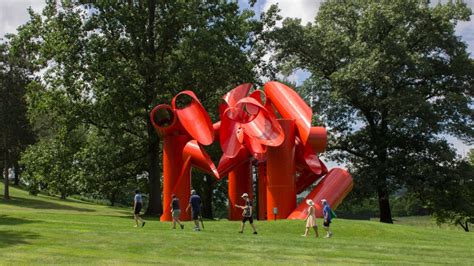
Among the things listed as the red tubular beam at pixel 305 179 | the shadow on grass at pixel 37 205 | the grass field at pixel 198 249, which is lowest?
the grass field at pixel 198 249

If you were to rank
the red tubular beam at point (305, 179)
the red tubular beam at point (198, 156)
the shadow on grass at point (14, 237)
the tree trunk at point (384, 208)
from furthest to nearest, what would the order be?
the tree trunk at point (384, 208) → the red tubular beam at point (305, 179) → the red tubular beam at point (198, 156) → the shadow on grass at point (14, 237)

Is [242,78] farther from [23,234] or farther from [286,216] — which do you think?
[23,234]

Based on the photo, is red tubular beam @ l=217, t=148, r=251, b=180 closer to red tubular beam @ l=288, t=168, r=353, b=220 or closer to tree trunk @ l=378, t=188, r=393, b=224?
red tubular beam @ l=288, t=168, r=353, b=220

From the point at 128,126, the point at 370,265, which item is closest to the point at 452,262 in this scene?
the point at 370,265

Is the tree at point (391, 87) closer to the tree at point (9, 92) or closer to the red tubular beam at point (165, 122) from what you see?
the red tubular beam at point (165, 122)

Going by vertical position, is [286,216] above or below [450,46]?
below

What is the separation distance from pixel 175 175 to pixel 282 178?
514 centimetres

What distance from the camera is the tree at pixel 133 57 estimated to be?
31031mm

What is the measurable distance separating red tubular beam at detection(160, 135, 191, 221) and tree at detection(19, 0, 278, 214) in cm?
558

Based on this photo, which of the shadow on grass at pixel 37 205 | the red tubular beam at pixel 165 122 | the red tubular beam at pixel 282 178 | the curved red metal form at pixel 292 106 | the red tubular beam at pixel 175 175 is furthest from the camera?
the shadow on grass at pixel 37 205

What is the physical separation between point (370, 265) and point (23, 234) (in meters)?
9.77

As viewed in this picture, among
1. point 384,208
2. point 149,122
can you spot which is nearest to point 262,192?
point 149,122

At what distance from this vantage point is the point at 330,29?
39.1 m

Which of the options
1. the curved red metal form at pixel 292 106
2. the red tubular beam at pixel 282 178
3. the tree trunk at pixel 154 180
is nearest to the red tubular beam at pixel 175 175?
the red tubular beam at pixel 282 178
